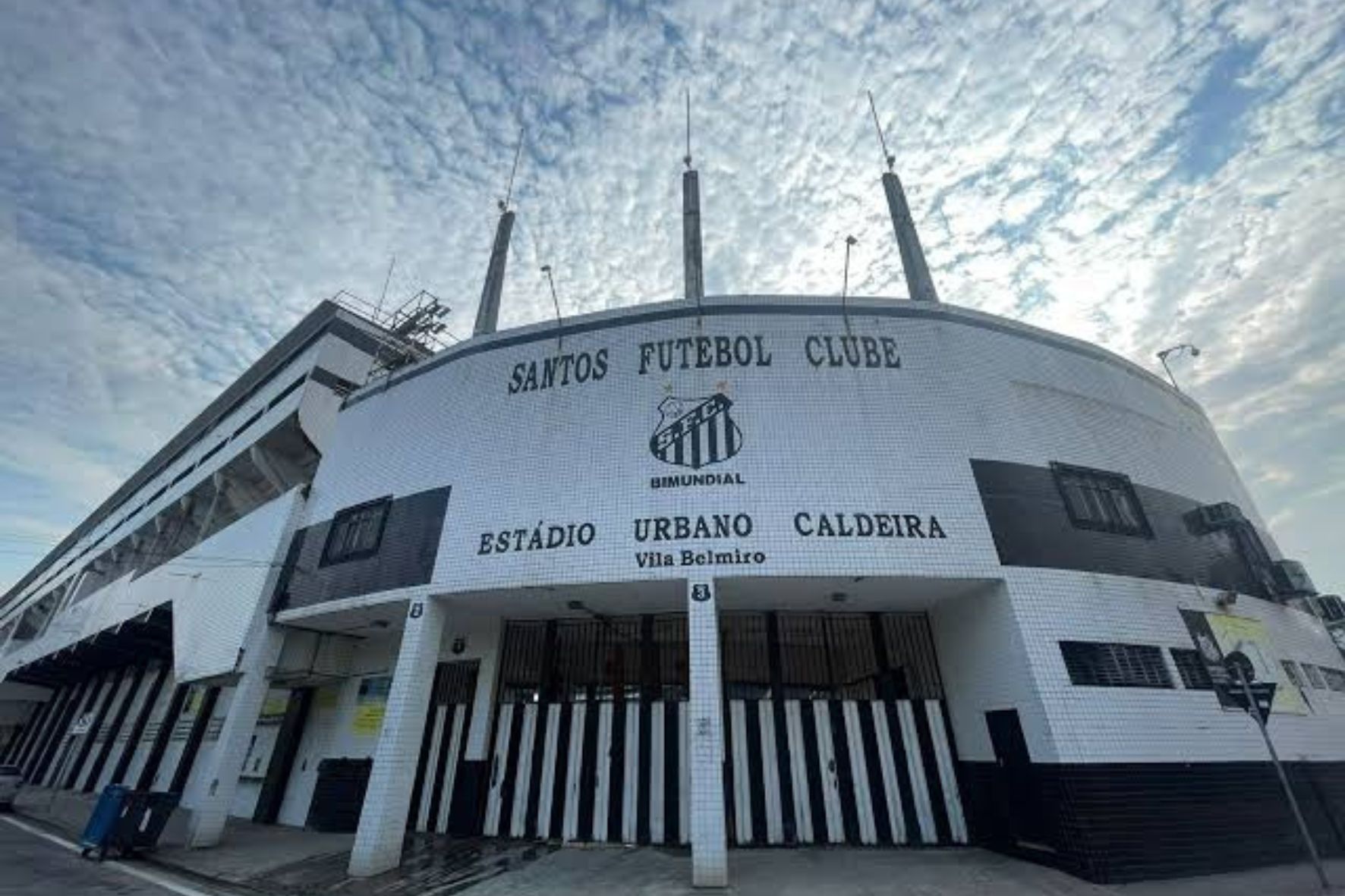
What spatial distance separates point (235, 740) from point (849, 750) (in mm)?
12907

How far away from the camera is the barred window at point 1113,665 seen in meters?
9.20

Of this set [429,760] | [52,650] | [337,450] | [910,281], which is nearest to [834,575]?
[429,760]

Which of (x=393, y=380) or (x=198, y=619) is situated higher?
(x=393, y=380)

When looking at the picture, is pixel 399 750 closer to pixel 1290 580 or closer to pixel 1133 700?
pixel 1133 700

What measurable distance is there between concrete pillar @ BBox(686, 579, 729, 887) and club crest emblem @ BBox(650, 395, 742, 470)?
2.45 meters

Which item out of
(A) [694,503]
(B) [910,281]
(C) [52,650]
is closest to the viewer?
(A) [694,503]

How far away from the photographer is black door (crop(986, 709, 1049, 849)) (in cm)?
888

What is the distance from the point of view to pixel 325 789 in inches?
539

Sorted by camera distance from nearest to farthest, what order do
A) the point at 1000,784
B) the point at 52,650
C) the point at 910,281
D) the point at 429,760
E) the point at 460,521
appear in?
the point at 1000,784, the point at 460,521, the point at 429,760, the point at 910,281, the point at 52,650

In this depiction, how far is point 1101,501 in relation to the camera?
11352 mm

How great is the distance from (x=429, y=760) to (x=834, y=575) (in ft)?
Result: 32.5

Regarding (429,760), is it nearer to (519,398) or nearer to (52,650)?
(519,398)

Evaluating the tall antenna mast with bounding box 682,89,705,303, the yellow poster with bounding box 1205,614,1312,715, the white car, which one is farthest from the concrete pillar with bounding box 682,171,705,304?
the white car

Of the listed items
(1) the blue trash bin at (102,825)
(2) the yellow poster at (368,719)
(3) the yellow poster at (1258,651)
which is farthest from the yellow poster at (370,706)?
(3) the yellow poster at (1258,651)
